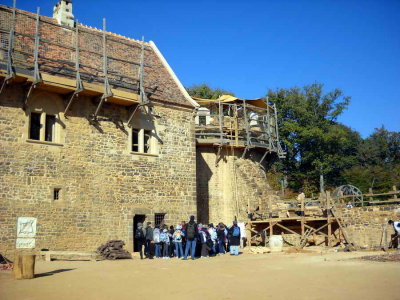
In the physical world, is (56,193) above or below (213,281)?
above

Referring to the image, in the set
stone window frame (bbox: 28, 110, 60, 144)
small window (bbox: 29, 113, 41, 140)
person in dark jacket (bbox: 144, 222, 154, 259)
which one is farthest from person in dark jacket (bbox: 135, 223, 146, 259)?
small window (bbox: 29, 113, 41, 140)

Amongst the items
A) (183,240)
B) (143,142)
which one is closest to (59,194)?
(143,142)

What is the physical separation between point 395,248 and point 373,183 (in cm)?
2494

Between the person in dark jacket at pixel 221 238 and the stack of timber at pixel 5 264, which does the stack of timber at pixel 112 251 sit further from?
the person in dark jacket at pixel 221 238

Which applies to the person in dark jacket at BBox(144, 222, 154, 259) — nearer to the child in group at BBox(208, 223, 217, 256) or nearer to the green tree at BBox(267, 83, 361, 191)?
the child in group at BBox(208, 223, 217, 256)

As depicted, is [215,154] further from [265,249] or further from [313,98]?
[313,98]

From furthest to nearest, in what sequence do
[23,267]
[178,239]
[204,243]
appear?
[204,243]
[178,239]
[23,267]

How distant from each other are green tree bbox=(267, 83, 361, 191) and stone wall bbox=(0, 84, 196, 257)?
18.6m

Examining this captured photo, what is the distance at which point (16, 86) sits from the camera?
53.2 ft

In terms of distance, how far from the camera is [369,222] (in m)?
19.7

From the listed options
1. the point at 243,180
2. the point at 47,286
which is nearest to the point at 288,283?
the point at 47,286

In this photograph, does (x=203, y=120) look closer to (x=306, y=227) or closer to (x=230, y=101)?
(x=230, y=101)

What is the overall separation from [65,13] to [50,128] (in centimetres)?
619

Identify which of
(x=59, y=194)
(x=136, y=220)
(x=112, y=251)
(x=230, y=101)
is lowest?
(x=112, y=251)
